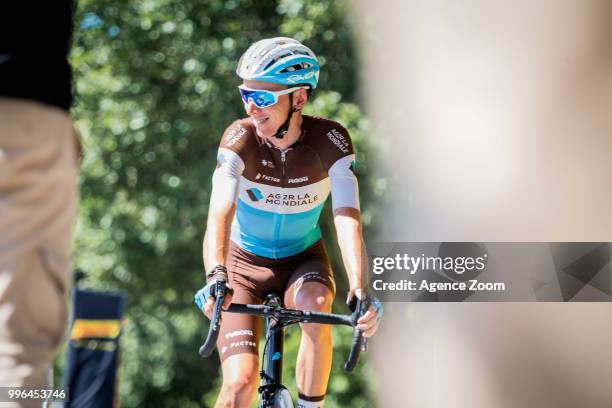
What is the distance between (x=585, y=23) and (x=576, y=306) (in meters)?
1.76

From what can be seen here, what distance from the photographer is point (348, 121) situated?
335 inches

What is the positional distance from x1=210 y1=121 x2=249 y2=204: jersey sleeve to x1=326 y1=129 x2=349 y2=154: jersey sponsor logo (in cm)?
40

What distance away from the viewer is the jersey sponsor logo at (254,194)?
476 cm

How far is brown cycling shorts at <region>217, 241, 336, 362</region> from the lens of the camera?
430 centimetres

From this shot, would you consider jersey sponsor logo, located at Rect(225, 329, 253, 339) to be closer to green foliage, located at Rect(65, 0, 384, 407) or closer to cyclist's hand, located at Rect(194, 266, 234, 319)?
cyclist's hand, located at Rect(194, 266, 234, 319)

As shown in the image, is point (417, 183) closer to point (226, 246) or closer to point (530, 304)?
point (530, 304)

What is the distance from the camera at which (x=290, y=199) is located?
4.79 m

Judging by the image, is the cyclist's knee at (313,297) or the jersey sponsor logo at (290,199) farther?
the jersey sponsor logo at (290,199)

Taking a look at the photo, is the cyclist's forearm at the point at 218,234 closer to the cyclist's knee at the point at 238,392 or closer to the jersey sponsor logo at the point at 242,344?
the jersey sponsor logo at the point at 242,344

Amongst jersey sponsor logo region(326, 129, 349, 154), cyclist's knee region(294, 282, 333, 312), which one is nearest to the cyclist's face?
jersey sponsor logo region(326, 129, 349, 154)

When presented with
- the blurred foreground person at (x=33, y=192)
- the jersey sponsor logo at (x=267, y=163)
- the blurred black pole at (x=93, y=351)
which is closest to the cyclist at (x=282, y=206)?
the jersey sponsor logo at (x=267, y=163)

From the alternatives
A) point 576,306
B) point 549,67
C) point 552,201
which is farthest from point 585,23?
point 576,306

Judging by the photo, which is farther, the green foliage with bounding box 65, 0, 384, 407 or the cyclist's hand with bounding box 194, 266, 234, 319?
the green foliage with bounding box 65, 0, 384, 407

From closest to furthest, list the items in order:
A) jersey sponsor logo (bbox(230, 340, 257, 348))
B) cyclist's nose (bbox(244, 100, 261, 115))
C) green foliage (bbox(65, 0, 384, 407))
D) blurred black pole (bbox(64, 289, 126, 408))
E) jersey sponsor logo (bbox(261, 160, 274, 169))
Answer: blurred black pole (bbox(64, 289, 126, 408)) < jersey sponsor logo (bbox(230, 340, 257, 348)) < cyclist's nose (bbox(244, 100, 261, 115)) < jersey sponsor logo (bbox(261, 160, 274, 169)) < green foliage (bbox(65, 0, 384, 407))
